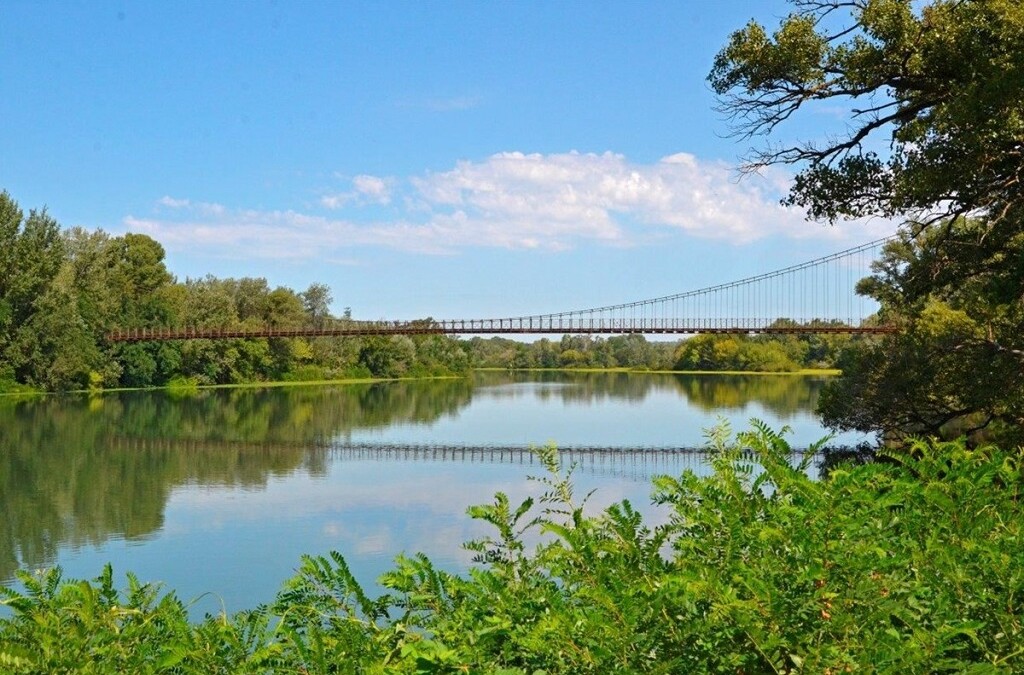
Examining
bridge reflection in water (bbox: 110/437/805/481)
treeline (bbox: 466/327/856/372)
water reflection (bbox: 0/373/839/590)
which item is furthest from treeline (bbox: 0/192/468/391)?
bridge reflection in water (bbox: 110/437/805/481)

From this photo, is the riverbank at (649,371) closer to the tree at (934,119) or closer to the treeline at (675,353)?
the treeline at (675,353)

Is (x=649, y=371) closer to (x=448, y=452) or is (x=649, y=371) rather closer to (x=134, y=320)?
(x=134, y=320)

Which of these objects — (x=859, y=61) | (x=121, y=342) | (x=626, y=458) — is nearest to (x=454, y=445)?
(x=626, y=458)

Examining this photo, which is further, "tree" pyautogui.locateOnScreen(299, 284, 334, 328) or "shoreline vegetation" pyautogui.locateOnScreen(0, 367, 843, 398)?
"tree" pyautogui.locateOnScreen(299, 284, 334, 328)

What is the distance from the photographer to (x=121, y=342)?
42781 mm

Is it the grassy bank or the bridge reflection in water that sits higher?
the grassy bank

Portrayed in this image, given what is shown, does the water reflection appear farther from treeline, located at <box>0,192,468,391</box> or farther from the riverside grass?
the riverside grass

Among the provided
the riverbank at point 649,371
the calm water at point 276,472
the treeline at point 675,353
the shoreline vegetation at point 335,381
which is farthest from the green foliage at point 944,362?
the riverbank at point 649,371

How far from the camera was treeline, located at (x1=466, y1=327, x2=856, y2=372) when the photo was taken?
61.8 m

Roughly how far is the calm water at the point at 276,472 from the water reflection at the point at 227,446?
0.17 feet

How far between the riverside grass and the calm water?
0.94ft

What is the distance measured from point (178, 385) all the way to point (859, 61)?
1661 inches

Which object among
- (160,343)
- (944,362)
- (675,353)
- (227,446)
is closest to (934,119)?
(944,362)

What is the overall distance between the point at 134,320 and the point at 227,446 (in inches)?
1009
